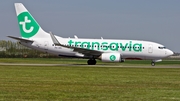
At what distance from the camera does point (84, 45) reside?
173 feet

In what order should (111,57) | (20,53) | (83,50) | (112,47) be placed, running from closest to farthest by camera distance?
(111,57), (83,50), (112,47), (20,53)

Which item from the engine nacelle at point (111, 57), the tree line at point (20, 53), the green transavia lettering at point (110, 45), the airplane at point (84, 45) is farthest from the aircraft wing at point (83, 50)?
the tree line at point (20, 53)

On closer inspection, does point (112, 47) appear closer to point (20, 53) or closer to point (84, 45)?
point (84, 45)

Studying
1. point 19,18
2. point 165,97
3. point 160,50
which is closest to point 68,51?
point 19,18

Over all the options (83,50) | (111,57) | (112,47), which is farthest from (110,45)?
(83,50)

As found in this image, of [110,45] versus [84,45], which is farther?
[84,45]

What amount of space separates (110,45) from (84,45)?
3.18m

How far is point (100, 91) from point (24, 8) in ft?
122

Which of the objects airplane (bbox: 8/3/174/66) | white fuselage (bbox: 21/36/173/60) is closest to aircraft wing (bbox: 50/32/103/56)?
airplane (bbox: 8/3/174/66)

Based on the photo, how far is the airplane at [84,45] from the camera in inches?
2042

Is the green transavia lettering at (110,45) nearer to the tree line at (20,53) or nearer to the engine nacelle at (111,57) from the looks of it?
the engine nacelle at (111,57)

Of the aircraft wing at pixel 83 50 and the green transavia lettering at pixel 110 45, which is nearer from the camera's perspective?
the aircraft wing at pixel 83 50

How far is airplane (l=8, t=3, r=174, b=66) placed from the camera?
170 feet

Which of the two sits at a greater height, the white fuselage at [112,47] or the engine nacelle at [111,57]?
the white fuselage at [112,47]
